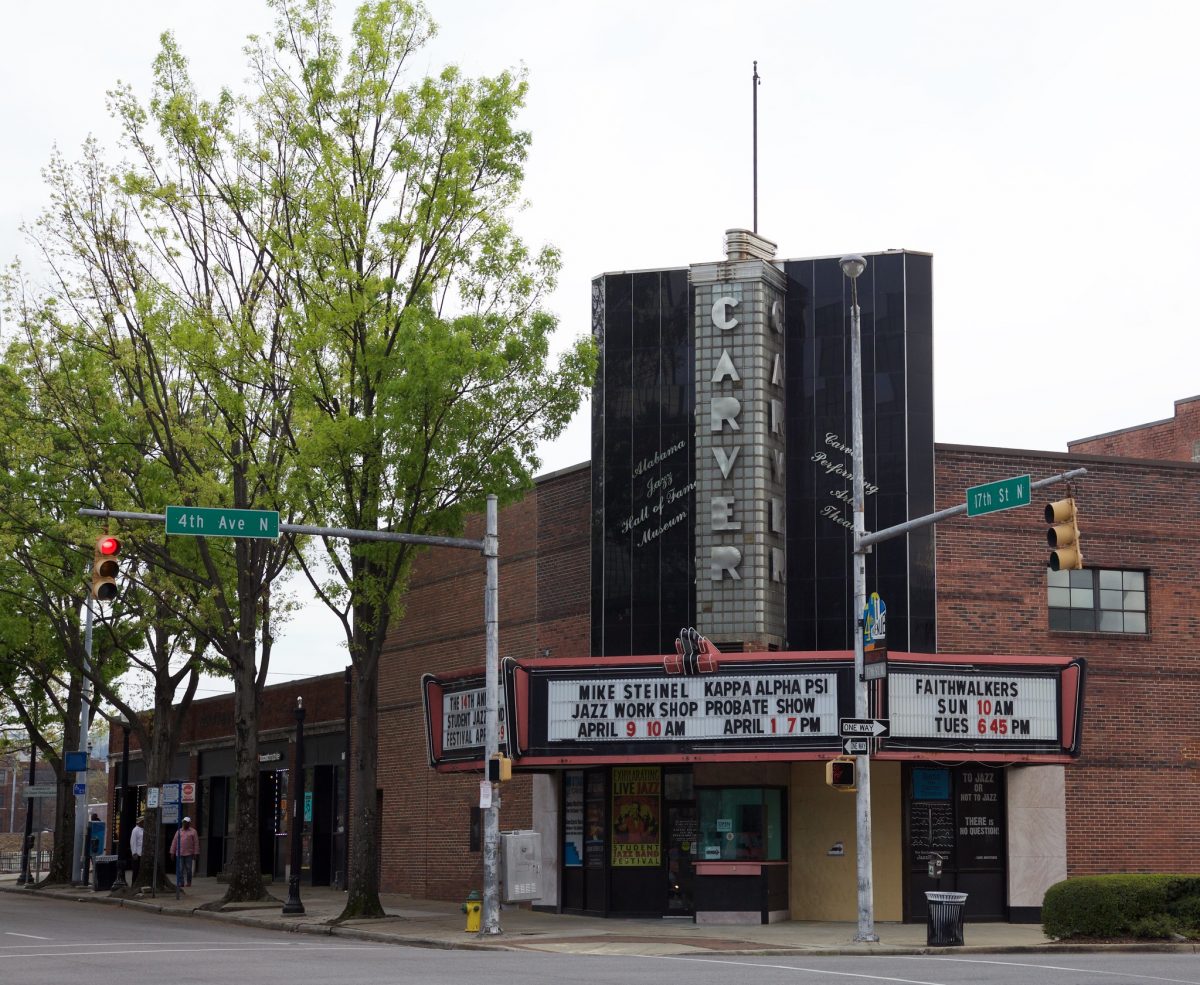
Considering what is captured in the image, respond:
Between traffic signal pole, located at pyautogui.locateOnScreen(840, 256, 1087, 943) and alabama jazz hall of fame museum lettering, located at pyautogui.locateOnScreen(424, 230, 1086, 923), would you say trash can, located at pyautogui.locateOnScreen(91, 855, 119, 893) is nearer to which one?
alabama jazz hall of fame museum lettering, located at pyautogui.locateOnScreen(424, 230, 1086, 923)

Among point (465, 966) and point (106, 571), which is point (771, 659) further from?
point (106, 571)

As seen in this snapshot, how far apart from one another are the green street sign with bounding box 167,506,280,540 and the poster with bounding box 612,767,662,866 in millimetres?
10565

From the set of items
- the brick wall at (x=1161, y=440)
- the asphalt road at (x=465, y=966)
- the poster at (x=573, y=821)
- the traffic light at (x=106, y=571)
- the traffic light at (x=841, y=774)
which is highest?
the brick wall at (x=1161, y=440)

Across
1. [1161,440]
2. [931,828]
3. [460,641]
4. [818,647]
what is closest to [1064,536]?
[818,647]

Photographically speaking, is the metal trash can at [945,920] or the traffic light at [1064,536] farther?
the metal trash can at [945,920]

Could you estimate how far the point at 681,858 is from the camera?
3041 cm

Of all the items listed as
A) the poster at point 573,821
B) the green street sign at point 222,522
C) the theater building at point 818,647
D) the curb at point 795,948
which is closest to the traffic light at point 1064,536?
the curb at point 795,948

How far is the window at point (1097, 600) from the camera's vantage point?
31028 mm

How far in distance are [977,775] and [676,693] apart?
621cm

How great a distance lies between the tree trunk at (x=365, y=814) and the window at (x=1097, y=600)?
13.6 meters

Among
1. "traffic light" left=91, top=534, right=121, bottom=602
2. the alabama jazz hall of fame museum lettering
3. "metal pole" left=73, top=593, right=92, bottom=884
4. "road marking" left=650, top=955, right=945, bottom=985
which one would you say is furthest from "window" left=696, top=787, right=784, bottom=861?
"metal pole" left=73, top=593, right=92, bottom=884

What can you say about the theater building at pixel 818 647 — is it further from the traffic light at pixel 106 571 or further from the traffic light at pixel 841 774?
the traffic light at pixel 106 571

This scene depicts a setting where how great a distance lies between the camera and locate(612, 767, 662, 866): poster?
1211 inches

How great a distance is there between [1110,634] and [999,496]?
10446 mm
